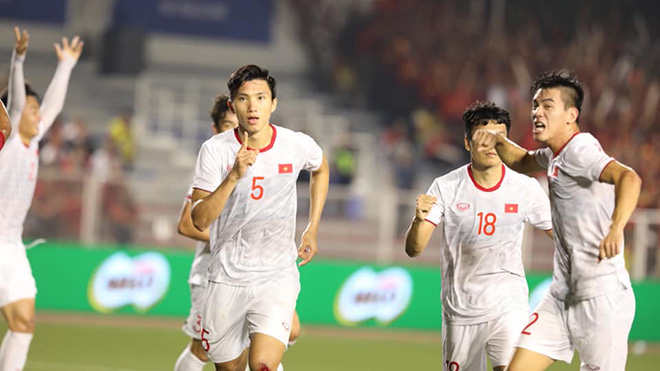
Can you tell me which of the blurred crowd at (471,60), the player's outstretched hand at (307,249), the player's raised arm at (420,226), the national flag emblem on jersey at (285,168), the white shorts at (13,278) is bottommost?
the white shorts at (13,278)

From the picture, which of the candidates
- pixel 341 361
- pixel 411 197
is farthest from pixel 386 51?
pixel 341 361

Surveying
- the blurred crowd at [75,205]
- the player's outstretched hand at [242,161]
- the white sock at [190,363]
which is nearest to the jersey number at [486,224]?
the player's outstretched hand at [242,161]

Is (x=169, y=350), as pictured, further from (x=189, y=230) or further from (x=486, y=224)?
(x=486, y=224)

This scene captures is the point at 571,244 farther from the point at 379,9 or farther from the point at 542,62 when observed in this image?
the point at 379,9

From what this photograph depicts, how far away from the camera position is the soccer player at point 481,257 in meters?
7.66

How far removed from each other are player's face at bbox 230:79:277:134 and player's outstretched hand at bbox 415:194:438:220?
111cm

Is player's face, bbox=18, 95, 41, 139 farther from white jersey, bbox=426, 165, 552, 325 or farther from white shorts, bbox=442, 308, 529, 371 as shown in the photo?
white shorts, bbox=442, 308, 529, 371

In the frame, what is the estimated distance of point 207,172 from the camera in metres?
7.33

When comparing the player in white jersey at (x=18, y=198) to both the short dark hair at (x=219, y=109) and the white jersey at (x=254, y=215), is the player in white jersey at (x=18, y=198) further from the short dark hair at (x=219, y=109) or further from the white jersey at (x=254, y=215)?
the white jersey at (x=254, y=215)

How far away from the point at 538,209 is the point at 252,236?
1.99 metres

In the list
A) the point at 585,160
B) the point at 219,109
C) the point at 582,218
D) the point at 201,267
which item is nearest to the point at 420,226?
the point at 582,218

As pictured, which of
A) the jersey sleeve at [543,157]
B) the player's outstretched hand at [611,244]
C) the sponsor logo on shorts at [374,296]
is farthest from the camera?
the sponsor logo on shorts at [374,296]

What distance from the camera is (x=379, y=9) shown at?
28094mm

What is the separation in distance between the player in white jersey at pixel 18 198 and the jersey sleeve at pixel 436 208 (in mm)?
2983
